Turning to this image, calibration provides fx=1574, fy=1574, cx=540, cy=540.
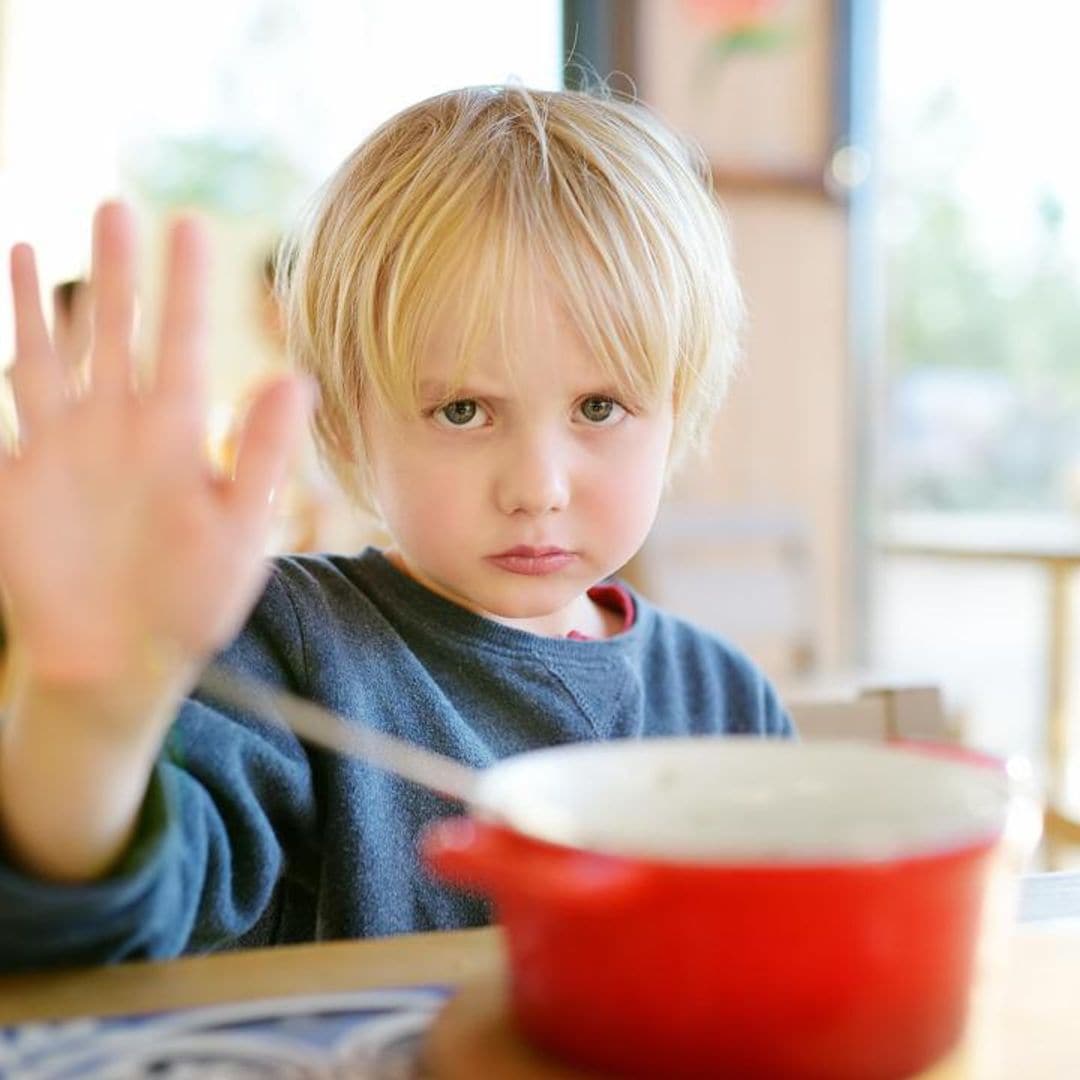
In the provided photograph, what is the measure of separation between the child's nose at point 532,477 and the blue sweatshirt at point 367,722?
4.6 inches

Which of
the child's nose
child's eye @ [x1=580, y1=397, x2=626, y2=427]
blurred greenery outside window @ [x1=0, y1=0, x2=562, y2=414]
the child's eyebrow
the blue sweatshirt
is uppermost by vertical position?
blurred greenery outside window @ [x1=0, y1=0, x2=562, y2=414]

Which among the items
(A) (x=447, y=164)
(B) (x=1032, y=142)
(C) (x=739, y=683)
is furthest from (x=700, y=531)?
(A) (x=447, y=164)

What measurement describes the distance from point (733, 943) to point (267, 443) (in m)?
0.22

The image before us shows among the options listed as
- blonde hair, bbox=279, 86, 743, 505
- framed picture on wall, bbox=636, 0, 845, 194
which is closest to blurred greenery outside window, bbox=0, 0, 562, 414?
framed picture on wall, bbox=636, 0, 845, 194

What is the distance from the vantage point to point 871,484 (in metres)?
3.72

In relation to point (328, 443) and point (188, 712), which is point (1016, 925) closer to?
point (188, 712)

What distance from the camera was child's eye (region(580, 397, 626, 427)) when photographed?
0.89 metres

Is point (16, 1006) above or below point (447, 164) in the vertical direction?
below

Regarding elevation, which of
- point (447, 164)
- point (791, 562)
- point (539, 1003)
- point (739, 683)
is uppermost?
point (447, 164)

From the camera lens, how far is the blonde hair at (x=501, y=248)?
877 mm

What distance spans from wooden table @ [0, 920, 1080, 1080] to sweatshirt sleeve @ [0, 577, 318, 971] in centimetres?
2

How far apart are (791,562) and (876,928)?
2830mm

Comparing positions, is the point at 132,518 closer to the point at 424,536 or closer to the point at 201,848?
the point at 201,848

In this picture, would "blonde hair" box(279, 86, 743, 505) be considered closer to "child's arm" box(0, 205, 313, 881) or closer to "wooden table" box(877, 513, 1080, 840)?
"child's arm" box(0, 205, 313, 881)
